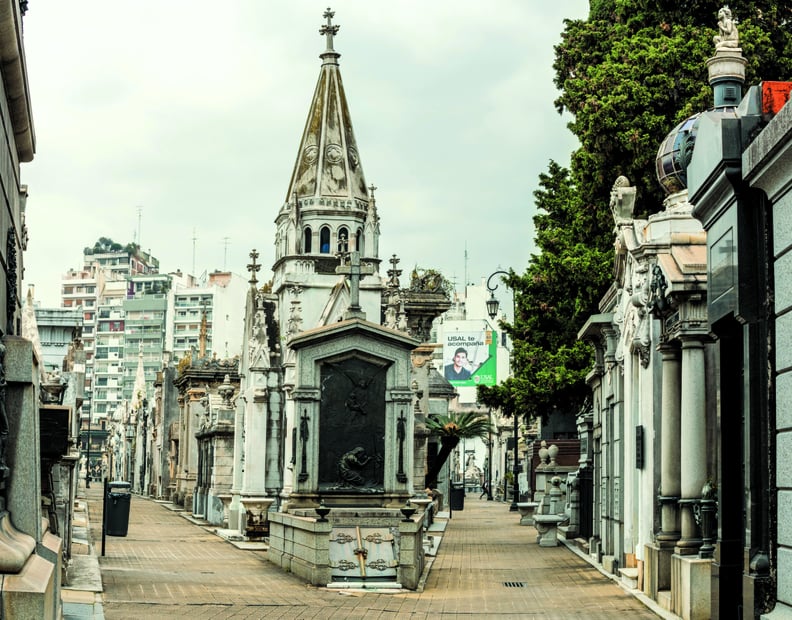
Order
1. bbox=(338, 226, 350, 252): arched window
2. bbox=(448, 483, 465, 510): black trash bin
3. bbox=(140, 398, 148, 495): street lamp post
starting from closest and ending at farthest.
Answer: bbox=(338, 226, 350, 252): arched window < bbox=(448, 483, 465, 510): black trash bin < bbox=(140, 398, 148, 495): street lamp post

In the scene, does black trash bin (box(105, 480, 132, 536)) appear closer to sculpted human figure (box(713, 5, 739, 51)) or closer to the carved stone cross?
the carved stone cross

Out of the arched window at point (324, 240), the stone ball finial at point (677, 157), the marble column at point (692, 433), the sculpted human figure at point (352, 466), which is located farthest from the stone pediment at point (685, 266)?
the arched window at point (324, 240)

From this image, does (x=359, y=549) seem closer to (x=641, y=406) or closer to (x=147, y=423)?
(x=641, y=406)

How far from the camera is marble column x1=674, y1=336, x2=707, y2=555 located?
15516 millimetres

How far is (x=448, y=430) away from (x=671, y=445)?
101 feet

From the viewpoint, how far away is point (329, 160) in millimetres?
37156

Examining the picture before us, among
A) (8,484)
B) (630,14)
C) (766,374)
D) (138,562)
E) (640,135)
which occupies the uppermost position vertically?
(630,14)

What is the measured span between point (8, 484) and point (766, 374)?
5.54 m

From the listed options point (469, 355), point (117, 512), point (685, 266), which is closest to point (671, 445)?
point (685, 266)

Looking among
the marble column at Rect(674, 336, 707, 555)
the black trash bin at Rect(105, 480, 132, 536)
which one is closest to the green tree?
the black trash bin at Rect(105, 480, 132, 536)

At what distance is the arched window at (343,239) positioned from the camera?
36188 mm

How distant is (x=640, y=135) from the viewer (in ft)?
91.9

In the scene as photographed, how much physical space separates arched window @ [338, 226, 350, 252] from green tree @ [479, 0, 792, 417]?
4.89 metres

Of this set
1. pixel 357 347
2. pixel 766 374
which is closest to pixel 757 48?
pixel 357 347
